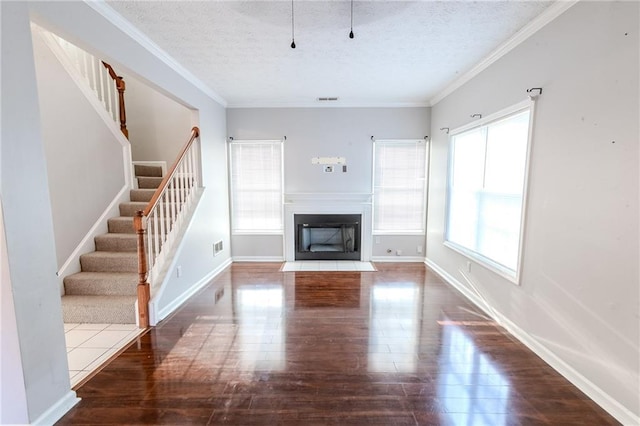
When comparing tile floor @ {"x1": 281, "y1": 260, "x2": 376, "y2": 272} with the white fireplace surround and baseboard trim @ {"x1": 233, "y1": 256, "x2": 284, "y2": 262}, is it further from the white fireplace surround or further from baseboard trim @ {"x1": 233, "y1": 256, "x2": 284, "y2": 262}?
the white fireplace surround

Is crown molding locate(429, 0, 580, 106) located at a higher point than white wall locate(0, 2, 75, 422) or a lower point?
higher

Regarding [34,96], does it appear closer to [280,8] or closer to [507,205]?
[280,8]

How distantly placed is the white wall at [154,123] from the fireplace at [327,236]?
95.7 inches

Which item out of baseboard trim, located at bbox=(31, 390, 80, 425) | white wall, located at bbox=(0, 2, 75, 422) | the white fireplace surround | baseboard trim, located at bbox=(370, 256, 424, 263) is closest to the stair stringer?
baseboard trim, located at bbox=(31, 390, 80, 425)

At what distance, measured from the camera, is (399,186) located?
4.88 m

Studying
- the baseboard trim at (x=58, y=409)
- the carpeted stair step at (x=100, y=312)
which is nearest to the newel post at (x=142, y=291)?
the carpeted stair step at (x=100, y=312)

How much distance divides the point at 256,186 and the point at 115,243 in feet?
7.31

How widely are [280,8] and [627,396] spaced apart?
341 centimetres

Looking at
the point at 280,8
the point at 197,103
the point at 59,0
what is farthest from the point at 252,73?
the point at 59,0

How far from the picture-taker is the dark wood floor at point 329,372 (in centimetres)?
168

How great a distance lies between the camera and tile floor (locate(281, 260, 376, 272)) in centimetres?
451

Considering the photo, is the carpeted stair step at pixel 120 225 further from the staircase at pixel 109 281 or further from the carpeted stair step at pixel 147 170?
the carpeted stair step at pixel 147 170

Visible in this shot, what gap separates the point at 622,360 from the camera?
1.63 m

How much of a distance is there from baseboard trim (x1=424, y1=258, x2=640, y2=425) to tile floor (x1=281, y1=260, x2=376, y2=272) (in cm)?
174
